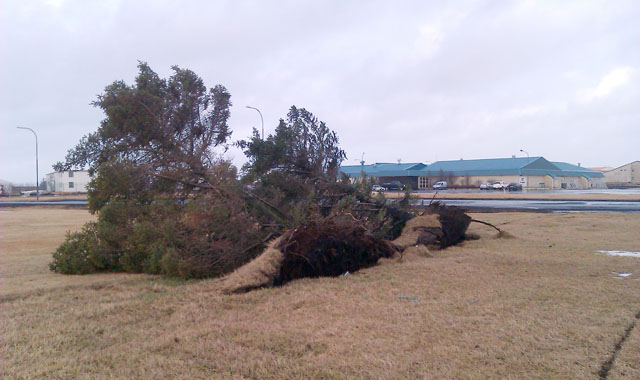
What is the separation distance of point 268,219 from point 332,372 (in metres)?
5.51

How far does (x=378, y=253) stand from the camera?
844 centimetres

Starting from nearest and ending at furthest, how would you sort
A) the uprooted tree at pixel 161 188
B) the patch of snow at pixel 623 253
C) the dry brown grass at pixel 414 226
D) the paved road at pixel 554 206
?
the uprooted tree at pixel 161 188, the patch of snow at pixel 623 253, the dry brown grass at pixel 414 226, the paved road at pixel 554 206

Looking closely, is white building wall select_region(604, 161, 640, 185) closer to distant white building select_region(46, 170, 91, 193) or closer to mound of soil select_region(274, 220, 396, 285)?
distant white building select_region(46, 170, 91, 193)

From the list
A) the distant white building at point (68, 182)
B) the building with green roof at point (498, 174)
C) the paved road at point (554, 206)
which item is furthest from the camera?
the distant white building at point (68, 182)

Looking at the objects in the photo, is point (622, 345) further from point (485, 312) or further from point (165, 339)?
point (165, 339)

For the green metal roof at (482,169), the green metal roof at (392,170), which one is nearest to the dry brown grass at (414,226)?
the green metal roof at (482,169)

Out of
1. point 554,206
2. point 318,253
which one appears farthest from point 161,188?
point 554,206

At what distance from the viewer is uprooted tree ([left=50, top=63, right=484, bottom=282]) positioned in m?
7.56

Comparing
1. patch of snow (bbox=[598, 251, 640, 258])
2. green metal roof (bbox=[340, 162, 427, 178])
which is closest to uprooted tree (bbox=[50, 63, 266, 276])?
patch of snow (bbox=[598, 251, 640, 258])

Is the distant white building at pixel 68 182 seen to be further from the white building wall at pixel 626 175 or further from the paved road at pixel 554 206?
the white building wall at pixel 626 175

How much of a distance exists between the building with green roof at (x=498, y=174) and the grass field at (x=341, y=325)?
187ft

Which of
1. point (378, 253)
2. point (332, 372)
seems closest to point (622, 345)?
point (332, 372)

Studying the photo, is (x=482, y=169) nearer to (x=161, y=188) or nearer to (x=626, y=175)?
(x=626, y=175)

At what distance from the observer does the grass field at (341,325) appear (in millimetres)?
3770
